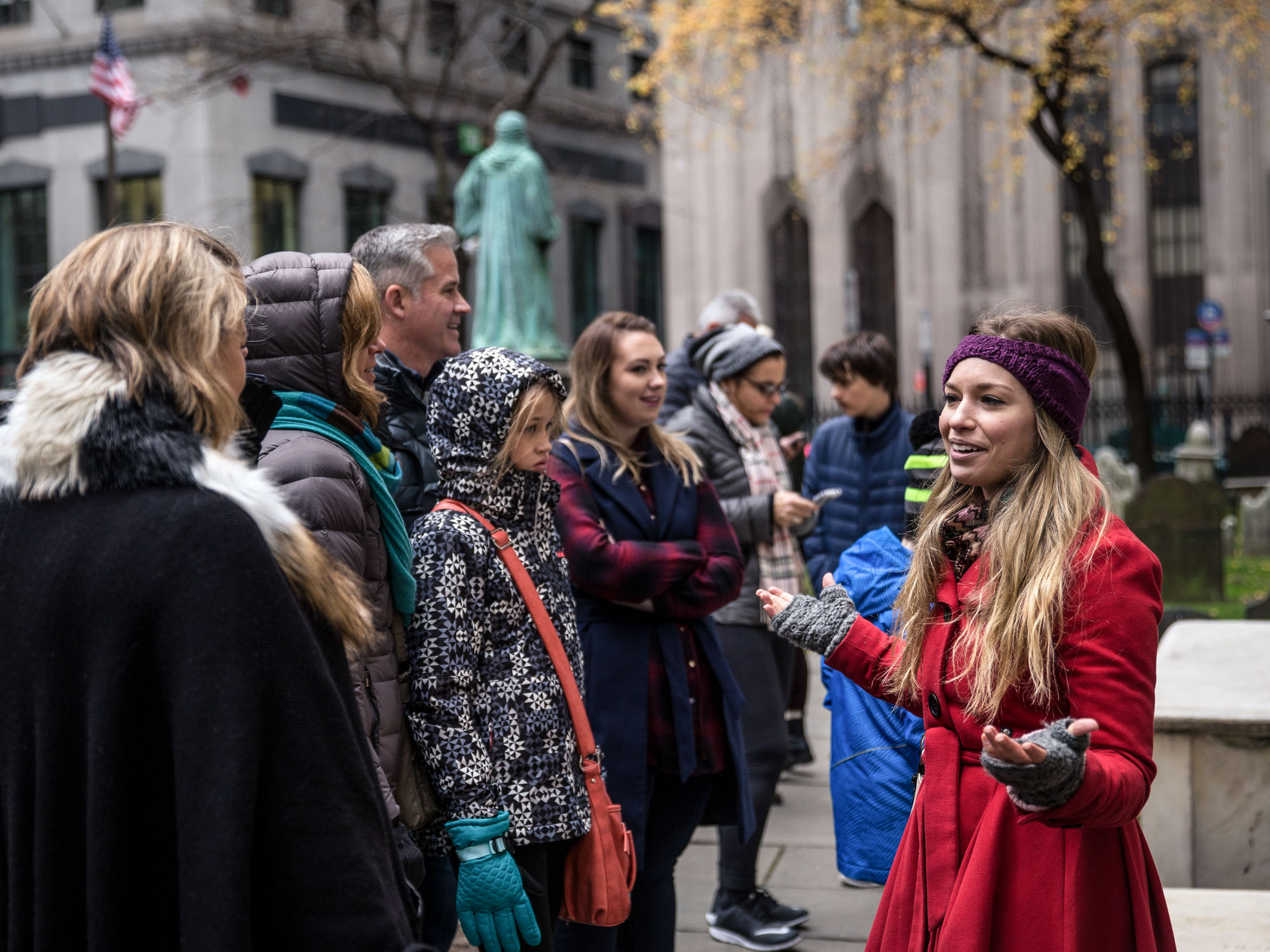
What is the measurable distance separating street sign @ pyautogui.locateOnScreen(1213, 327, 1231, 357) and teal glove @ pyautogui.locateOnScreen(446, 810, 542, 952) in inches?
1051

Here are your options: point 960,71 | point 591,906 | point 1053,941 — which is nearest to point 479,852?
point 591,906

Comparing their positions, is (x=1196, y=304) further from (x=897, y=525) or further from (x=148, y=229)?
(x=148, y=229)

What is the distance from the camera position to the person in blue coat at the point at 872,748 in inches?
142

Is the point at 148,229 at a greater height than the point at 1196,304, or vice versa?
the point at 1196,304

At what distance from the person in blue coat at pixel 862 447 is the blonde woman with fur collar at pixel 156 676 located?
14.7 ft

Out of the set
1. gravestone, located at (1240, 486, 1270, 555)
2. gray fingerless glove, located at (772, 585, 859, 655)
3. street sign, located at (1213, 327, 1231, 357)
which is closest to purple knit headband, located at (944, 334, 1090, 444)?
gray fingerless glove, located at (772, 585, 859, 655)

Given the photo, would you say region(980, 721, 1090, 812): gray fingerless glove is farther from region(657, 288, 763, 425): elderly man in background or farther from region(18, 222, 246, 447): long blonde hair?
region(657, 288, 763, 425): elderly man in background

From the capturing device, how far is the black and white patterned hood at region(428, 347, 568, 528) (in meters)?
3.39

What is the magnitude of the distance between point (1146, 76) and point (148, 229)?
33.5 metres

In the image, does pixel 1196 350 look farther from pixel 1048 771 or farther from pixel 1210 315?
pixel 1048 771

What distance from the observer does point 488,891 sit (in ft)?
9.73

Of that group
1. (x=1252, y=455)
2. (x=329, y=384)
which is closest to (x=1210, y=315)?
(x=1252, y=455)

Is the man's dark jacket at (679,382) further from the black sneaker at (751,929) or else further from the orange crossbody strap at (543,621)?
the orange crossbody strap at (543,621)

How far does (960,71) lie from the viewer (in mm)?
26125
